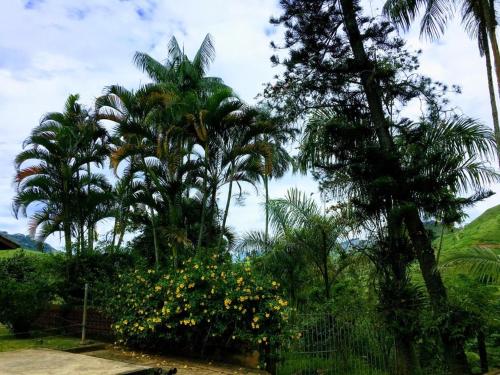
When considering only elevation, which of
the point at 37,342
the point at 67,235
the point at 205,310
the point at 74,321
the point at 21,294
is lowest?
the point at 37,342

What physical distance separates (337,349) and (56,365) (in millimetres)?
5051

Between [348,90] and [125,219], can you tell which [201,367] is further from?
[125,219]

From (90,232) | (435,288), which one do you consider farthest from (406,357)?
(90,232)

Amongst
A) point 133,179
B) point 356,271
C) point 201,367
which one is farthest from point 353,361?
point 133,179

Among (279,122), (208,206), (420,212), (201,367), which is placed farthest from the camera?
(208,206)

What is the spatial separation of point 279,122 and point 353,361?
17.3 feet

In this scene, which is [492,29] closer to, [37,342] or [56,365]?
[56,365]

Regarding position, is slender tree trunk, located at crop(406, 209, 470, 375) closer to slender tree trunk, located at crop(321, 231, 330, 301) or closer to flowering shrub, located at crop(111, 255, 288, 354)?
flowering shrub, located at crop(111, 255, 288, 354)

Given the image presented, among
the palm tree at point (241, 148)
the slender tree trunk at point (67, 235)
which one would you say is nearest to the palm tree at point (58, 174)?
the slender tree trunk at point (67, 235)

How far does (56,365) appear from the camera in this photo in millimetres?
6434

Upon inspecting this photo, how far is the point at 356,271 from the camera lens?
41.0 ft

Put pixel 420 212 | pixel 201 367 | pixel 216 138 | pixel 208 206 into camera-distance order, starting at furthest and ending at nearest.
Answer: pixel 208 206 < pixel 216 138 < pixel 420 212 < pixel 201 367

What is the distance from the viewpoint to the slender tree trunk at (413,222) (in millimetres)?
7590

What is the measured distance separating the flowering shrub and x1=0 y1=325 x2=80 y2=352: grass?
1.48 meters
